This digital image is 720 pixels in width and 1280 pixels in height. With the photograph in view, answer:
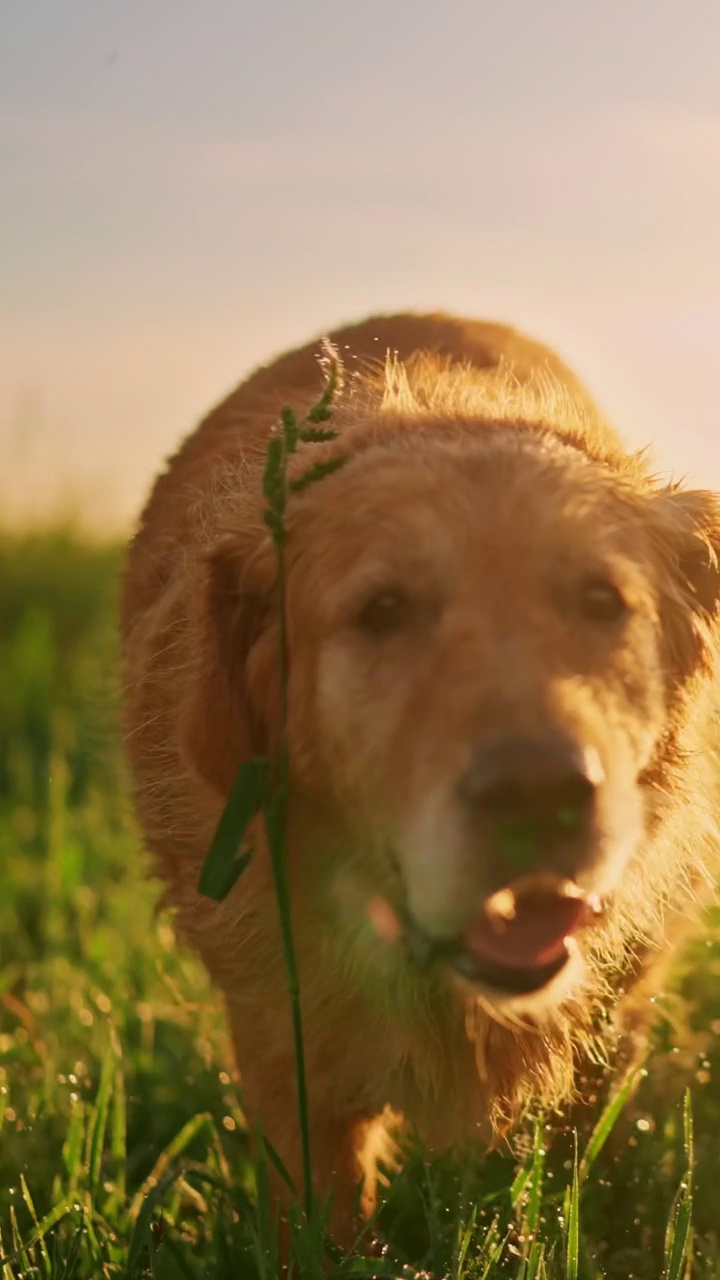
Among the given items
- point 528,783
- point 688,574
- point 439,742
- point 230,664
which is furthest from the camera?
point 688,574

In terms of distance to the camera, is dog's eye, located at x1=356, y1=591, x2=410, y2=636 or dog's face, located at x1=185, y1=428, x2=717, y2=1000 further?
dog's eye, located at x1=356, y1=591, x2=410, y2=636

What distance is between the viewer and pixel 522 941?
2584 millimetres

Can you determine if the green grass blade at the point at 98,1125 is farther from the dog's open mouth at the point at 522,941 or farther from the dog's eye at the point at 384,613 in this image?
the dog's eye at the point at 384,613

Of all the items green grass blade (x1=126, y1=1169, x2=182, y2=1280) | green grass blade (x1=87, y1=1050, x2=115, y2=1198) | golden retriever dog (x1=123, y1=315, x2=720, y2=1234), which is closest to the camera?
golden retriever dog (x1=123, y1=315, x2=720, y2=1234)

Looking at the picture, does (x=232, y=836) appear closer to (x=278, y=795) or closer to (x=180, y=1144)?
(x=278, y=795)

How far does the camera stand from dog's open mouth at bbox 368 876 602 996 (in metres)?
2.54

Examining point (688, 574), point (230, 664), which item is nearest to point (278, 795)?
point (230, 664)

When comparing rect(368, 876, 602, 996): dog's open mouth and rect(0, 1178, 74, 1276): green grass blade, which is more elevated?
rect(368, 876, 602, 996): dog's open mouth

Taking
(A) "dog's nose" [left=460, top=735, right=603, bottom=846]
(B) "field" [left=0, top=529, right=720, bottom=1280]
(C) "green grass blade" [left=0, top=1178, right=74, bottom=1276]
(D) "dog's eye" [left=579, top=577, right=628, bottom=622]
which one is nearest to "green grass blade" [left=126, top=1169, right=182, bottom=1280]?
(B) "field" [left=0, top=529, right=720, bottom=1280]

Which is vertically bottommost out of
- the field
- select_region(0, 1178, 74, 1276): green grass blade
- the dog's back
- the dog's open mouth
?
the field

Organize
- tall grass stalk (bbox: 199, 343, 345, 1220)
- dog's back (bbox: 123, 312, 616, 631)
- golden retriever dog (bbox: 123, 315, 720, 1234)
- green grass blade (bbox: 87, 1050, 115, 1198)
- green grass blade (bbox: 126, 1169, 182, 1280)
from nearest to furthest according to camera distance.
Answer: tall grass stalk (bbox: 199, 343, 345, 1220) < golden retriever dog (bbox: 123, 315, 720, 1234) < green grass blade (bbox: 126, 1169, 182, 1280) < green grass blade (bbox: 87, 1050, 115, 1198) < dog's back (bbox: 123, 312, 616, 631)

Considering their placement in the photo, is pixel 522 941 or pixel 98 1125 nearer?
pixel 522 941

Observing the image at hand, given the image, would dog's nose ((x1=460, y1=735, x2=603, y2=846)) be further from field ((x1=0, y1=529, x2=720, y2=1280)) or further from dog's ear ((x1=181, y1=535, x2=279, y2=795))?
dog's ear ((x1=181, y1=535, x2=279, y2=795))

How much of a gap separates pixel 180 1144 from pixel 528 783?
1.60 meters
